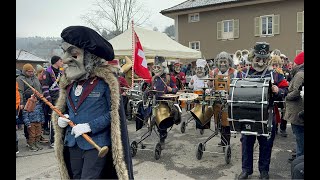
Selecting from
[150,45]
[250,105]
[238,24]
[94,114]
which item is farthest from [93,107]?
[238,24]

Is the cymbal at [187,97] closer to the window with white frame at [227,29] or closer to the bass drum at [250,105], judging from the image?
the bass drum at [250,105]

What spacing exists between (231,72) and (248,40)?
62.5 feet

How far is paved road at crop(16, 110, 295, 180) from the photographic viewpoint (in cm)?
511

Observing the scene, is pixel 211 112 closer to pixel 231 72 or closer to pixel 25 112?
pixel 231 72

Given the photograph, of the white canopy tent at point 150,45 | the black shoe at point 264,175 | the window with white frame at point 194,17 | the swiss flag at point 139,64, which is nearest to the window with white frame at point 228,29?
the window with white frame at point 194,17

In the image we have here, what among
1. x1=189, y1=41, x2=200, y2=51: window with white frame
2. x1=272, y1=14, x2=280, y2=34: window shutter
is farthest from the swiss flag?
x1=189, y1=41, x2=200, y2=51: window with white frame

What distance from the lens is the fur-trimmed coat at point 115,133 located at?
10.4 ft

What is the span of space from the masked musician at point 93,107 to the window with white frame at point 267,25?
21.6 meters

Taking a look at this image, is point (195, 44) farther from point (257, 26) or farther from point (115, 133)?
point (115, 133)

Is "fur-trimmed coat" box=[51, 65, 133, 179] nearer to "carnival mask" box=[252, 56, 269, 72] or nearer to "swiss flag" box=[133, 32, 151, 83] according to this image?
"carnival mask" box=[252, 56, 269, 72]

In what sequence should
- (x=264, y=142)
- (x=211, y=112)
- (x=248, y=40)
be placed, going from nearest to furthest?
(x=264, y=142) → (x=211, y=112) → (x=248, y=40)
